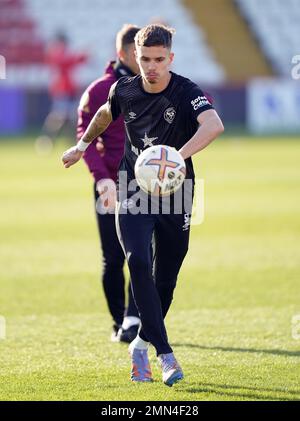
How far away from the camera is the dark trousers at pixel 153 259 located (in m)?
5.88

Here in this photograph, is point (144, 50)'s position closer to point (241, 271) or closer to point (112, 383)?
point (112, 383)

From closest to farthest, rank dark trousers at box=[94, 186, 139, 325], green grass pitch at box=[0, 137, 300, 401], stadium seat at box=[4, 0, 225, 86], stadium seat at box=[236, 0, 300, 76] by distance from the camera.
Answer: green grass pitch at box=[0, 137, 300, 401], dark trousers at box=[94, 186, 139, 325], stadium seat at box=[4, 0, 225, 86], stadium seat at box=[236, 0, 300, 76]

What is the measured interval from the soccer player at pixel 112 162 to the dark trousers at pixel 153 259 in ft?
4.25

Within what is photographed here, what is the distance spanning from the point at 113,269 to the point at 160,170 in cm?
233

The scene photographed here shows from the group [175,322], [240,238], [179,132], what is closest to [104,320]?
[175,322]

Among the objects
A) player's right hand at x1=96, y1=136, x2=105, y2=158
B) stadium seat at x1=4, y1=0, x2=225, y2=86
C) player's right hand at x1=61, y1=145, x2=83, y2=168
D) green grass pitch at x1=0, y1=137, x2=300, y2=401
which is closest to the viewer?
green grass pitch at x1=0, y1=137, x2=300, y2=401

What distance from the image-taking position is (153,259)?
6289 millimetres

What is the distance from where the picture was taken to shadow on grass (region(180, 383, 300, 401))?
5578mm

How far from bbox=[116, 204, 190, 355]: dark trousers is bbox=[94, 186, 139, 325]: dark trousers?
4.50 ft

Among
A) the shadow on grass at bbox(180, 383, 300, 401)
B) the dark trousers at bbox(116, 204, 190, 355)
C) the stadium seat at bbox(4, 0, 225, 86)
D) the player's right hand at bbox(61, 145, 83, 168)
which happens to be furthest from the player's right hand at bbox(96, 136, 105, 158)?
the stadium seat at bbox(4, 0, 225, 86)

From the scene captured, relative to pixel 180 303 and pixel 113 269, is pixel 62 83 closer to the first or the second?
pixel 180 303

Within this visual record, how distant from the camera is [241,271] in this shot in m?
10.6

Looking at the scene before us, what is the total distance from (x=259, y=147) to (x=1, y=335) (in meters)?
20.3

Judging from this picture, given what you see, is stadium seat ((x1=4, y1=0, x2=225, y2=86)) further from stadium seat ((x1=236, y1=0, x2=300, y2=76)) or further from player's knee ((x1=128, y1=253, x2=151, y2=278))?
player's knee ((x1=128, y1=253, x2=151, y2=278))
